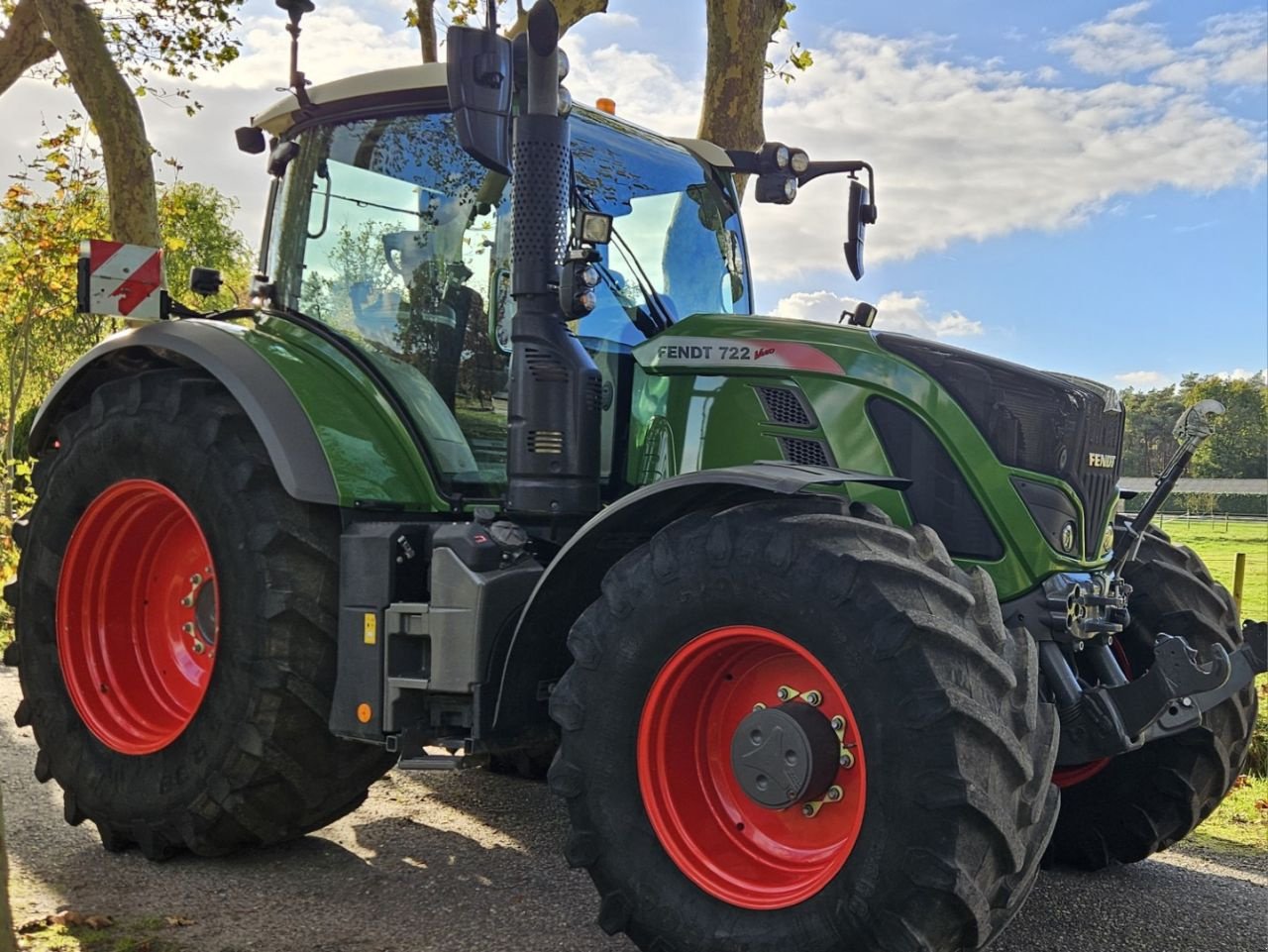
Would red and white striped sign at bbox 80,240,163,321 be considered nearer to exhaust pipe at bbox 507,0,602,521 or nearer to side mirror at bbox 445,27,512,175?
exhaust pipe at bbox 507,0,602,521

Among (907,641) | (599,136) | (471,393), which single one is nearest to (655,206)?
(599,136)

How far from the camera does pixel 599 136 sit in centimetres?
442

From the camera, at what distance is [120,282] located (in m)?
5.00

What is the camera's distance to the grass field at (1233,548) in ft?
52.7

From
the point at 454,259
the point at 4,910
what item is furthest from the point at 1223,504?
the point at 4,910

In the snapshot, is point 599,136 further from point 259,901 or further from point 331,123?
point 259,901

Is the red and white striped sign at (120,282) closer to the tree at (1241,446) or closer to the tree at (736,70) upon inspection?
the tree at (736,70)

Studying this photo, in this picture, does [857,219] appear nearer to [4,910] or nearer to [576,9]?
[4,910]

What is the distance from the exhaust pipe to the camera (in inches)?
151

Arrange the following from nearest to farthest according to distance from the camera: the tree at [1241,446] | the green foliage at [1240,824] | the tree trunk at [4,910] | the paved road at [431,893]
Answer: the tree trunk at [4,910] < the paved road at [431,893] < the green foliage at [1240,824] < the tree at [1241,446]

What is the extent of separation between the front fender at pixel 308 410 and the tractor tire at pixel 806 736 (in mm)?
1144

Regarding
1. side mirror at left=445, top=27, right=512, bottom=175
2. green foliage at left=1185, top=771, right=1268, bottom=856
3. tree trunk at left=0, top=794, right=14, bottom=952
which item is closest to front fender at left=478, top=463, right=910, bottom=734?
side mirror at left=445, top=27, right=512, bottom=175

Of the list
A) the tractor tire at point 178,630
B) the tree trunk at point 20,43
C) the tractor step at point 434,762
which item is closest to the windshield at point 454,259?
the tractor tire at point 178,630

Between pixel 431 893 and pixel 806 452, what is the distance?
1.89 m
